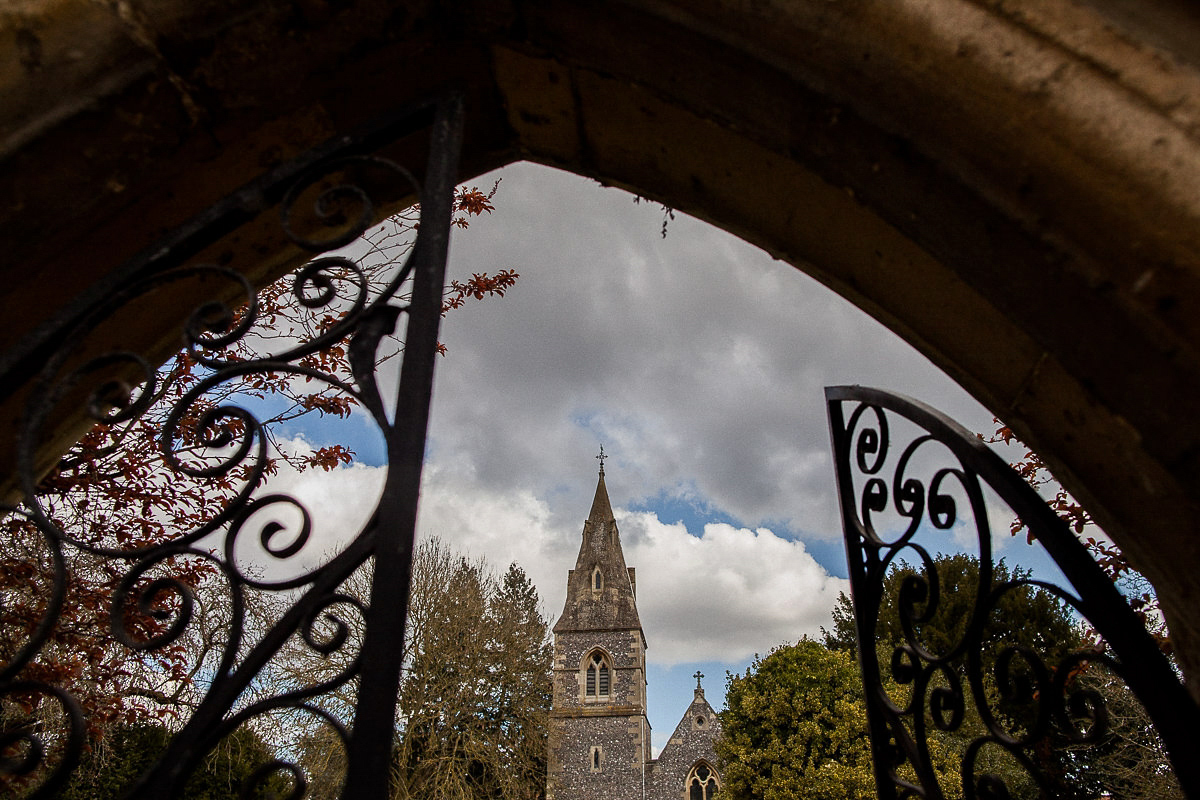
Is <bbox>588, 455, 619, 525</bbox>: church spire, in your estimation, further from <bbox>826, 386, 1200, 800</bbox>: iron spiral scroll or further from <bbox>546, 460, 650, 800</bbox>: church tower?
<bbox>826, 386, 1200, 800</bbox>: iron spiral scroll

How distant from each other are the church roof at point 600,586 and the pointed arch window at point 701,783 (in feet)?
20.6

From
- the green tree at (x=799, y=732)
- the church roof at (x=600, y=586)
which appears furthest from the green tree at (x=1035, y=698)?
the church roof at (x=600, y=586)

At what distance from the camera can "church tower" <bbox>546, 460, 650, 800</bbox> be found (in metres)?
26.8

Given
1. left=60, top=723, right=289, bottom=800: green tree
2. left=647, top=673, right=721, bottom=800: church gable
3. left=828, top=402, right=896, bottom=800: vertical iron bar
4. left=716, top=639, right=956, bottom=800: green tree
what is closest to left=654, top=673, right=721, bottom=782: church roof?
left=647, top=673, right=721, bottom=800: church gable

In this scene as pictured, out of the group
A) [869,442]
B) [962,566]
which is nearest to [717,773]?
[962,566]

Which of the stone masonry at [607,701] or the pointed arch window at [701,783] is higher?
the stone masonry at [607,701]

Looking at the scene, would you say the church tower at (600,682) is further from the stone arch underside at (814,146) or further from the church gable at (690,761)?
the stone arch underside at (814,146)

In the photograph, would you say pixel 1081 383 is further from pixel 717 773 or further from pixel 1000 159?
pixel 717 773

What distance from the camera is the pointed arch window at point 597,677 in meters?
29.7

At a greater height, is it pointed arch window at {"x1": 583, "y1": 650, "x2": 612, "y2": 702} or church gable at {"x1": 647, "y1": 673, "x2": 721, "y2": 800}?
pointed arch window at {"x1": 583, "y1": 650, "x2": 612, "y2": 702}

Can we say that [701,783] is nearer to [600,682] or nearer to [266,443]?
[600,682]

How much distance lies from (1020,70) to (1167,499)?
657 mm

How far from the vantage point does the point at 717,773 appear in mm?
29547

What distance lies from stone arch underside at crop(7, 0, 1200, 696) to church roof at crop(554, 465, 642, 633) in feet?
104
